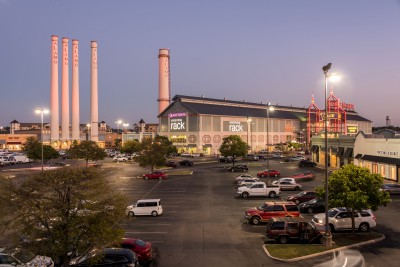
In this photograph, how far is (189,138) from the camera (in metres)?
113

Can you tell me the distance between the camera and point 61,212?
47.6 ft

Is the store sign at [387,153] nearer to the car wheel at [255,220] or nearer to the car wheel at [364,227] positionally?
the car wheel at [364,227]

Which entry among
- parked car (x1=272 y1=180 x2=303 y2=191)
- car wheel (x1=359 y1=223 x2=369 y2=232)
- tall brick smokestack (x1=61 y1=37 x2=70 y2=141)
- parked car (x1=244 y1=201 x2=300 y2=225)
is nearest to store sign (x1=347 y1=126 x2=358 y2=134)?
parked car (x1=272 y1=180 x2=303 y2=191)

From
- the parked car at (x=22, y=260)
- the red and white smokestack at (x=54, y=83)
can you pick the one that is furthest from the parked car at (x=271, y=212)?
the red and white smokestack at (x=54, y=83)

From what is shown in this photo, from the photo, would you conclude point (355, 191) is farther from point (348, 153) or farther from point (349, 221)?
point (348, 153)

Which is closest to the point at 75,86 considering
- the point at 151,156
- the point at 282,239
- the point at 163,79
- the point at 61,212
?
the point at 163,79

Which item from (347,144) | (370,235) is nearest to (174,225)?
(370,235)

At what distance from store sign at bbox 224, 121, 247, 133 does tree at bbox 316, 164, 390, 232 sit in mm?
93916

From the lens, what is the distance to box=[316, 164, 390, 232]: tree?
22.0 m

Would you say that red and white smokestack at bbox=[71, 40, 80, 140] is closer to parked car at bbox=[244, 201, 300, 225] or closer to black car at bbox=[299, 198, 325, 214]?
black car at bbox=[299, 198, 325, 214]

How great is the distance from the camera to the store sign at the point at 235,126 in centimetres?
11775

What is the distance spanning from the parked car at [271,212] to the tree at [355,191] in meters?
3.71

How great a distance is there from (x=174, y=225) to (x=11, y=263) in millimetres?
11676

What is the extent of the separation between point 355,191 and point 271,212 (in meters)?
6.30
